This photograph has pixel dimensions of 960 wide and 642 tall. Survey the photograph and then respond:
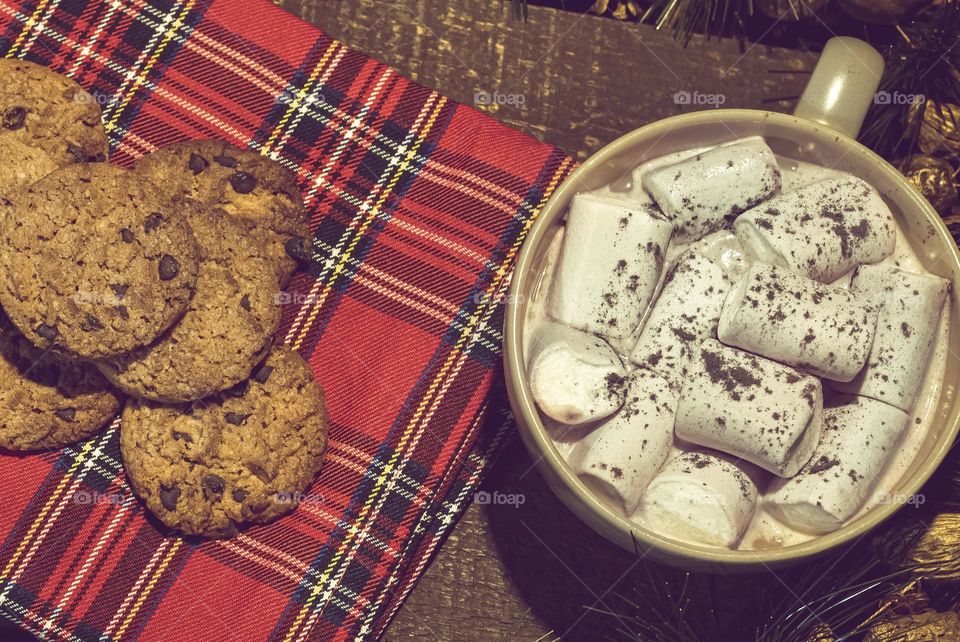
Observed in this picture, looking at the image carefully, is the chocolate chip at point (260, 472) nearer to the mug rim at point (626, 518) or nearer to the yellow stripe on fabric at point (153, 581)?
the yellow stripe on fabric at point (153, 581)

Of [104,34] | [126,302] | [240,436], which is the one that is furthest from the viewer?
[104,34]

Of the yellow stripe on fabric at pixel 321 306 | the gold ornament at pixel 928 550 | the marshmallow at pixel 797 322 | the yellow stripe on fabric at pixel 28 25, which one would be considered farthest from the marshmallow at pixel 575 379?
the yellow stripe on fabric at pixel 28 25

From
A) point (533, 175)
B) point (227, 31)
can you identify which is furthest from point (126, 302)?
point (533, 175)

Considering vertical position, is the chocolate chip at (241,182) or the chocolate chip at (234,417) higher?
the chocolate chip at (241,182)

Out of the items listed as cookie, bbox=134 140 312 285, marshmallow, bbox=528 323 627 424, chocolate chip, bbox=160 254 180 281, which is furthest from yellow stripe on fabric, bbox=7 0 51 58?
marshmallow, bbox=528 323 627 424

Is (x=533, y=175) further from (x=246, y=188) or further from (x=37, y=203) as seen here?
(x=37, y=203)

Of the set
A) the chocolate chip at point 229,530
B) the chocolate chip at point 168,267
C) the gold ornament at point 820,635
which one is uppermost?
the gold ornament at point 820,635

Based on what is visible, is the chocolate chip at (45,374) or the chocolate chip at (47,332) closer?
the chocolate chip at (47,332)
